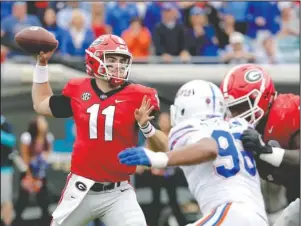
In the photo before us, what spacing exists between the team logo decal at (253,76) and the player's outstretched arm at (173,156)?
0.89 meters

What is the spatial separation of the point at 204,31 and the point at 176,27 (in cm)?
46

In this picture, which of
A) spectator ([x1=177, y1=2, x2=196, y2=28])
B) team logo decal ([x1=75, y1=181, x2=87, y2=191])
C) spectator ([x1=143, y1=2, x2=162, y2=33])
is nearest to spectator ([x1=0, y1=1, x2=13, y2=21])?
spectator ([x1=143, y1=2, x2=162, y2=33])

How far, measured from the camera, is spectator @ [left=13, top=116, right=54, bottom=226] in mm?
9602

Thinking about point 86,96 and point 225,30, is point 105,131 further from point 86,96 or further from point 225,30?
point 225,30

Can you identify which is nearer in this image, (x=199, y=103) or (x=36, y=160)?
(x=199, y=103)

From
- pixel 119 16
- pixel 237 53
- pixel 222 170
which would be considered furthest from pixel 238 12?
pixel 222 170

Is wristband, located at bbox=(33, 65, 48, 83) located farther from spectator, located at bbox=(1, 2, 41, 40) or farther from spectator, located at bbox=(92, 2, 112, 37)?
spectator, located at bbox=(92, 2, 112, 37)

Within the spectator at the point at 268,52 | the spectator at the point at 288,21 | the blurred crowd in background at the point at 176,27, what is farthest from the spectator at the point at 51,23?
the spectator at the point at 288,21

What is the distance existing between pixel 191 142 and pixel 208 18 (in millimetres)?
6561

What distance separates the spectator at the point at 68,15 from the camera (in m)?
10.8

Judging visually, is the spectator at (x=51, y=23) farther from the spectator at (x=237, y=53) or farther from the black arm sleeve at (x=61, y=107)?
the black arm sleeve at (x=61, y=107)

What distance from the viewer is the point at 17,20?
10.5 metres

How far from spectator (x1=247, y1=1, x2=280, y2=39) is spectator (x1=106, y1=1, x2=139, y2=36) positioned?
1447 millimetres

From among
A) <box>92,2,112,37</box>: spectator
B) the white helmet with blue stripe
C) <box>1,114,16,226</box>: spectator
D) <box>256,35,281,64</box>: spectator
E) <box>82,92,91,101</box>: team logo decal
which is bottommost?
<box>1,114,16,226</box>: spectator
